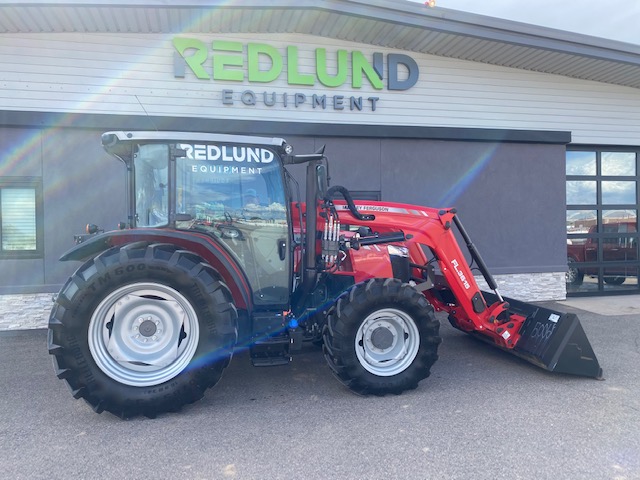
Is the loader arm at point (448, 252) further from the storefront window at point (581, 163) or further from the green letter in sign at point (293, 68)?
the storefront window at point (581, 163)

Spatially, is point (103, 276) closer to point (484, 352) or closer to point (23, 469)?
point (23, 469)

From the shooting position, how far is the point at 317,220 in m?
4.42

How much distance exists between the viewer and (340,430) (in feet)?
11.3

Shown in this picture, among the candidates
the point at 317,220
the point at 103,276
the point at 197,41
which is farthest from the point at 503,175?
the point at 103,276

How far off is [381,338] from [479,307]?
4.03 ft

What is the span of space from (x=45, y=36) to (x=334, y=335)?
660cm

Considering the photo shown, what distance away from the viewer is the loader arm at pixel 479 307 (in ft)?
14.2

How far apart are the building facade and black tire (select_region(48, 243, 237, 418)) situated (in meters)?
3.70

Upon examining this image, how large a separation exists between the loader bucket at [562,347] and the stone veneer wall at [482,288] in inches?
115

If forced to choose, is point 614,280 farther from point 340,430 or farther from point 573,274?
point 340,430

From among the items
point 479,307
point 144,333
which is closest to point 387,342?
point 479,307

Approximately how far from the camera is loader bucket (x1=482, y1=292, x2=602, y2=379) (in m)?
4.30

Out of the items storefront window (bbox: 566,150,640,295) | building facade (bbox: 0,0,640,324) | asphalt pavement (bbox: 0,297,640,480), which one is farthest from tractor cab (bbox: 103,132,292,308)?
storefront window (bbox: 566,150,640,295)

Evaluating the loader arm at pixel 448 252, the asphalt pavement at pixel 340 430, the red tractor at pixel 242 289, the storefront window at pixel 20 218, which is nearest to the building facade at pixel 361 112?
the storefront window at pixel 20 218
